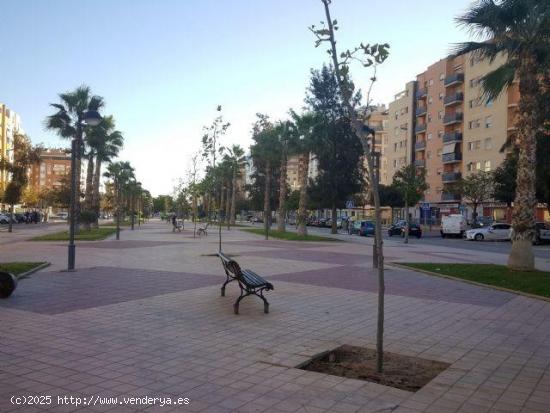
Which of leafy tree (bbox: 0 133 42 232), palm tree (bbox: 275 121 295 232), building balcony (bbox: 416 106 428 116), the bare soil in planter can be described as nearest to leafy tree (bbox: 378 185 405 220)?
building balcony (bbox: 416 106 428 116)

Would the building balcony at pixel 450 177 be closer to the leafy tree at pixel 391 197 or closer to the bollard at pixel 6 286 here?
the leafy tree at pixel 391 197

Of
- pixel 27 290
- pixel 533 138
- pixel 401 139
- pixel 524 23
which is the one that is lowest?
pixel 27 290

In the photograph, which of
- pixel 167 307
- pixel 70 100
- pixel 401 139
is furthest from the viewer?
pixel 401 139

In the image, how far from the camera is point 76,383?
4852mm

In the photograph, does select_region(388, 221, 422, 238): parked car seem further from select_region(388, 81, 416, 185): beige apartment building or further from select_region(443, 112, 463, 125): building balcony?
select_region(388, 81, 416, 185): beige apartment building

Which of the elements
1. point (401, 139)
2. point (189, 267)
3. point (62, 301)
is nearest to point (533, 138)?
point (189, 267)

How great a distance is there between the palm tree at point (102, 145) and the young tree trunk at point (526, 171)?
3013 centimetres

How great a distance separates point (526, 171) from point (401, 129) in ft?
241

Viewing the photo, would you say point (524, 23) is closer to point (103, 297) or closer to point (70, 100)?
point (103, 297)

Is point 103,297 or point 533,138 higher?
point 533,138

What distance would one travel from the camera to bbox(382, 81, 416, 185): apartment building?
275ft

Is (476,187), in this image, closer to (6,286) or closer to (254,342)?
(6,286)

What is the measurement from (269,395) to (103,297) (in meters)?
5.83

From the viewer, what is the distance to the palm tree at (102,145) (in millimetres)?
38125
